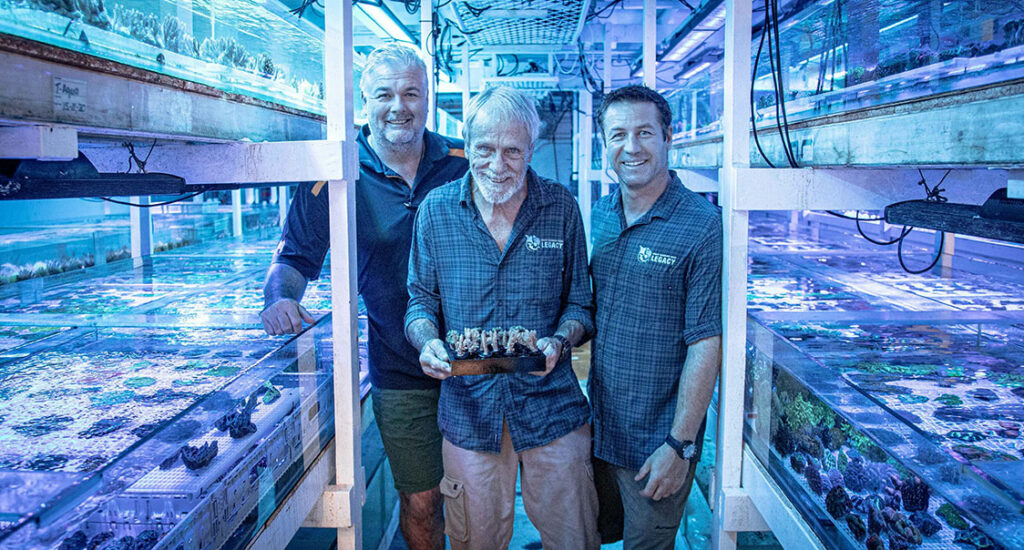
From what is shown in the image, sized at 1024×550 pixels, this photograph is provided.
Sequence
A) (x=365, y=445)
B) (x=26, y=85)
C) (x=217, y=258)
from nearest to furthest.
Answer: (x=26, y=85)
(x=365, y=445)
(x=217, y=258)

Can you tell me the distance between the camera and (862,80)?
6.01 ft

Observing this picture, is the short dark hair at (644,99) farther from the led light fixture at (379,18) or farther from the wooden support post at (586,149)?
the wooden support post at (586,149)

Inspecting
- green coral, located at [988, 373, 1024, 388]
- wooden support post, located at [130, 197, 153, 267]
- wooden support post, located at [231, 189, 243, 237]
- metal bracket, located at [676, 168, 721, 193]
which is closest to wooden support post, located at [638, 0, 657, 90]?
green coral, located at [988, 373, 1024, 388]

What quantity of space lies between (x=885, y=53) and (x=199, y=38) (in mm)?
1683

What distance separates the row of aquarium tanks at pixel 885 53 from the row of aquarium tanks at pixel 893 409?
0.63 m

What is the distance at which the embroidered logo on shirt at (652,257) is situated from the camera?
1.80m

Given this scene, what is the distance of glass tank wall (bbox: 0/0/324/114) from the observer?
1079 millimetres

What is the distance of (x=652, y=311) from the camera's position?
6.00ft

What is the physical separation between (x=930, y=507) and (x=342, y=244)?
1414 millimetres

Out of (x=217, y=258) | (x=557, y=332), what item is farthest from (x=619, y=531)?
(x=217, y=258)

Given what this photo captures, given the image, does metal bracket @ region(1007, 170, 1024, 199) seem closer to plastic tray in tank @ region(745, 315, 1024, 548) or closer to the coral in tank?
plastic tray in tank @ region(745, 315, 1024, 548)

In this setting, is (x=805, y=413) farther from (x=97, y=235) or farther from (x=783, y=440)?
(x=97, y=235)

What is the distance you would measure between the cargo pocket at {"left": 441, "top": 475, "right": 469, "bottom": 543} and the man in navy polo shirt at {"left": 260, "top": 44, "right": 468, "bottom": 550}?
1.17ft

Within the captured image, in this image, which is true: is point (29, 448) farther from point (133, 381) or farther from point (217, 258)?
point (217, 258)
